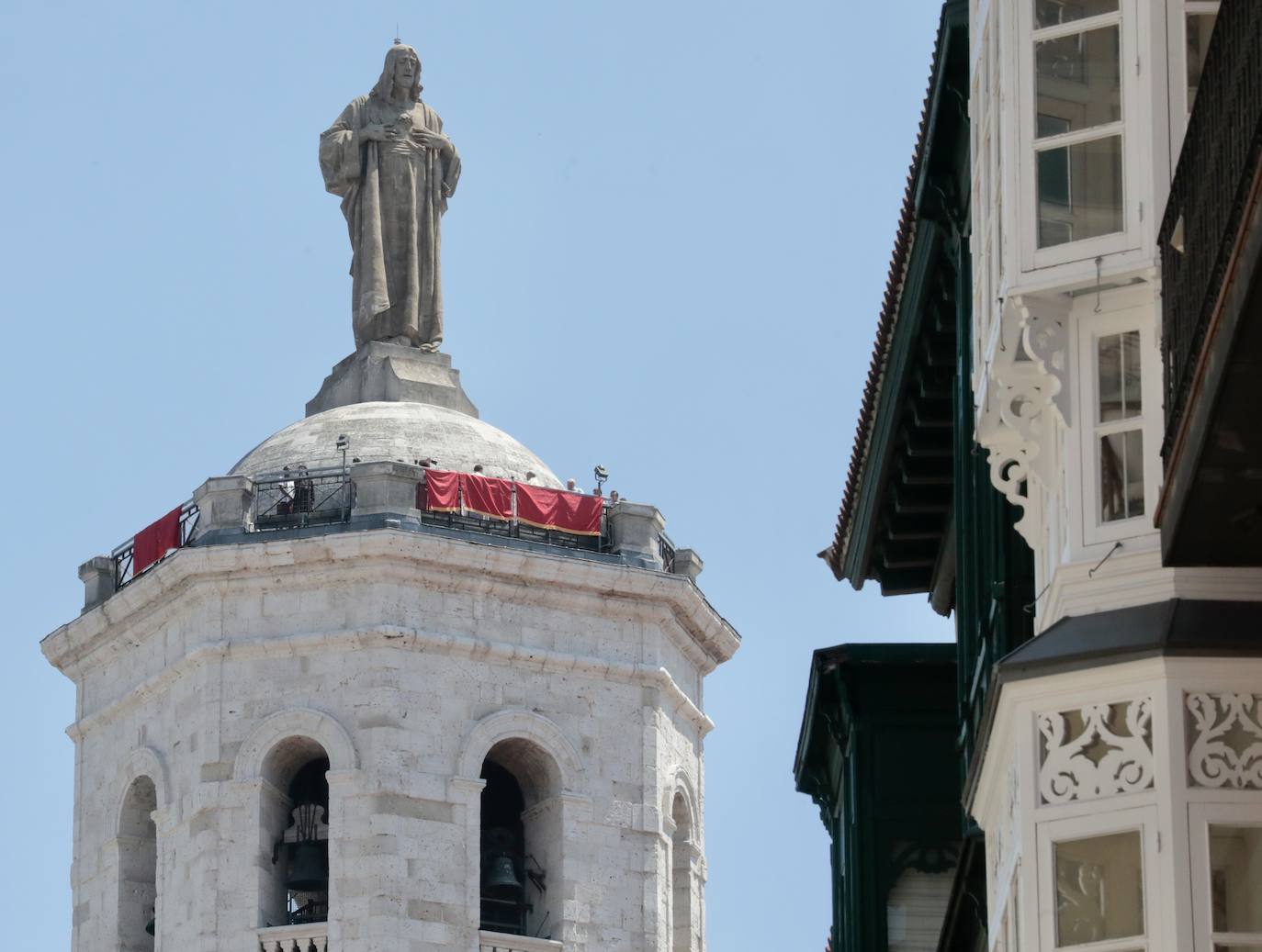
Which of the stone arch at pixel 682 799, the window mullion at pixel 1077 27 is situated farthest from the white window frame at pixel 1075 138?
the stone arch at pixel 682 799

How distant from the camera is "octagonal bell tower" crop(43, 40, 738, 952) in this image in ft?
153

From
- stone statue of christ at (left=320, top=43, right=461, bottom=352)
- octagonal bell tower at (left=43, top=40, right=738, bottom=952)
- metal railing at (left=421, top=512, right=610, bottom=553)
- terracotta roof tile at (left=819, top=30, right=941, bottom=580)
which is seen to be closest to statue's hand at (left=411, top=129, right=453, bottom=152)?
stone statue of christ at (left=320, top=43, right=461, bottom=352)

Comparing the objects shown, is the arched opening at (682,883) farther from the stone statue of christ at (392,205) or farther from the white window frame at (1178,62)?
the white window frame at (1178,62)

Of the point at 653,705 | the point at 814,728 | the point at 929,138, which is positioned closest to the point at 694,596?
the point at 653,705

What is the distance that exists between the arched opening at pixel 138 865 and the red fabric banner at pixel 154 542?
2326 millimetres

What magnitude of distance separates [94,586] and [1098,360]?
2933cm

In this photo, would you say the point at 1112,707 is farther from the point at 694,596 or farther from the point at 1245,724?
the point at 694,596

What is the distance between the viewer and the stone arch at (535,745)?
155 feet

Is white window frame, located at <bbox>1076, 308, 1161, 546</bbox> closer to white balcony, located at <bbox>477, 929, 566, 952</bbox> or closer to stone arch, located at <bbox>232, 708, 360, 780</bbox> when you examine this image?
white balcony, located at <bbox>477, 929, 566, 952</bbox>

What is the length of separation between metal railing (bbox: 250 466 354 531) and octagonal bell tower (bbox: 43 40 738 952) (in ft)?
0.10

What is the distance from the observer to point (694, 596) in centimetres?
4872

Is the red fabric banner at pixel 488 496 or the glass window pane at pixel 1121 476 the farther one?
the red fabric banner at pixel 488 496

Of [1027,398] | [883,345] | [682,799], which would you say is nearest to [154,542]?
[682,799]

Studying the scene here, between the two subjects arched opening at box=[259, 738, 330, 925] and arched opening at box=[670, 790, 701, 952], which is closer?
arched opening at box=[259, 738, 330, 925]
